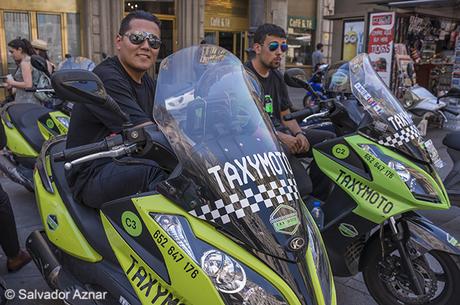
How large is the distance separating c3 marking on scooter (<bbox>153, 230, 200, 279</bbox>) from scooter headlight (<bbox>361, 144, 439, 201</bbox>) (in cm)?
149

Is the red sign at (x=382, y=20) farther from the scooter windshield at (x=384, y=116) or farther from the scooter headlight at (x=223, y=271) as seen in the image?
the scooter headlight at (x=223, y=271)

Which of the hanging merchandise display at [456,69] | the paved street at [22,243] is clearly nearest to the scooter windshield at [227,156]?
the paved street at [22,243]

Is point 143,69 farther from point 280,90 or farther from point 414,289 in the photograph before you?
point 414,289

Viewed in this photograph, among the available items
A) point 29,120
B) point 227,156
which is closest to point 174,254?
point 227,156

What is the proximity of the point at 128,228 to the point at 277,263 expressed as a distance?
2.01ft

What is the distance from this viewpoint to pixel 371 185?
2670 mm

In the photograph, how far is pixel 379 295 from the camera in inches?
109

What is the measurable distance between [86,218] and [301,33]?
18.2 meters

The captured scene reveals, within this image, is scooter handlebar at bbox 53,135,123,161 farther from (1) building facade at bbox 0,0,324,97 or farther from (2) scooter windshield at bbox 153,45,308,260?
(1) building facade at bbox 0,0,324,97

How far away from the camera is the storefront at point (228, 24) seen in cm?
1716

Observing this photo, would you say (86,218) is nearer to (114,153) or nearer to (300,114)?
(114,153)

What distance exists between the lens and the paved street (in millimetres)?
3109

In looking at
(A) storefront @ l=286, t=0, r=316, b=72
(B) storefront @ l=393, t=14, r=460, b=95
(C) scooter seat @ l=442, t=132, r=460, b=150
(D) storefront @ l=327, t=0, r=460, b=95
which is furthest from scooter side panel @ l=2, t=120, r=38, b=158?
(A) storefront @ l=286, t=0, r=316, b=72

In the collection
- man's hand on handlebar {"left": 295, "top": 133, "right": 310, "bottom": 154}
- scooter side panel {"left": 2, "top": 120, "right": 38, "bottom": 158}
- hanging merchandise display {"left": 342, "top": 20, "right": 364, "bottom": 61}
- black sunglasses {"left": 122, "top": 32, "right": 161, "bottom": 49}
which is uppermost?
hanging merchandise display {"left": 342, "top": 20, "right": 364, "bottom": 61}
